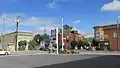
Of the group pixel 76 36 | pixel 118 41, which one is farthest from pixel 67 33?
pixel 118 41

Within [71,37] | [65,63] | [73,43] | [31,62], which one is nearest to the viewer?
[65,63]

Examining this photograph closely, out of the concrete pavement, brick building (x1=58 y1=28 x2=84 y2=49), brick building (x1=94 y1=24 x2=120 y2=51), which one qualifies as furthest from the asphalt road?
brick building (x1=58 y1=28 x2=84 y2=49)

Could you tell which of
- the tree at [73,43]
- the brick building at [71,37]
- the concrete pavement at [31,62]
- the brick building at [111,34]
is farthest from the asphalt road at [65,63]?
the tree at [73,43]

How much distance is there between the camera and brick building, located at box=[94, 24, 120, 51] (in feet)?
309

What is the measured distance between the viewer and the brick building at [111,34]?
94312 millimetres

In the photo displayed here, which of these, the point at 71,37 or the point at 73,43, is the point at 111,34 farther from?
the point at 71,37

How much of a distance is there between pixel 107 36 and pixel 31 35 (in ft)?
195

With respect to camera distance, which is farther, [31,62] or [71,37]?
[71,37]

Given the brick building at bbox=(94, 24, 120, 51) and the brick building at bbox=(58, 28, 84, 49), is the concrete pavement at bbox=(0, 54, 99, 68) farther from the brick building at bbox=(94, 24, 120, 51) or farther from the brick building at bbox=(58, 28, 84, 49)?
the brick building at bbox=(58, 28, 84, 49)

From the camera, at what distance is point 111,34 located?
324ft

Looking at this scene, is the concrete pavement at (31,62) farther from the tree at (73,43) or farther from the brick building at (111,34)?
the tree at (73,43)

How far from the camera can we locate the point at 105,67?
21.0 m

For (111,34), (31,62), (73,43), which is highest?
(111,34)

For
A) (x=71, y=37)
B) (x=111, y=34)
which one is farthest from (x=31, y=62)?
(x=71, y=37)
